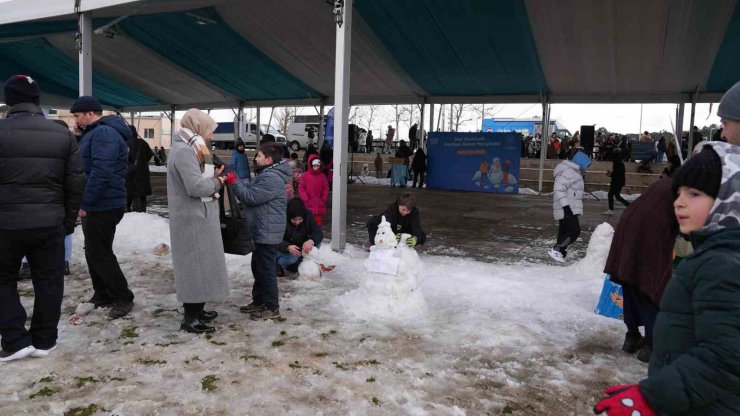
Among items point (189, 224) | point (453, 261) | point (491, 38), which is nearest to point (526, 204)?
point (491, 38)

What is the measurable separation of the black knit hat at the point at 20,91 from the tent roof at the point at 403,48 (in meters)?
4.58

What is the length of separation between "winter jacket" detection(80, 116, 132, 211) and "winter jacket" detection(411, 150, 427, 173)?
14061 millimetres

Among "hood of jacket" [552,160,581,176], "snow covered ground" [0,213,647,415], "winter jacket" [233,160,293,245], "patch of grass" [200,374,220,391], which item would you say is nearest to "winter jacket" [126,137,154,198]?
"snow covered ground" [0,213,647,415]

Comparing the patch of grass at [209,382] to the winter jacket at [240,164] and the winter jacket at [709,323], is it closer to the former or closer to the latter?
the winter jacket at [709,323]

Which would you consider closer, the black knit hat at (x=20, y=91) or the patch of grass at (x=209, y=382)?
the patch of grass at (x=209, y=382)

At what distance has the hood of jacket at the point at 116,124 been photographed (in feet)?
13.7

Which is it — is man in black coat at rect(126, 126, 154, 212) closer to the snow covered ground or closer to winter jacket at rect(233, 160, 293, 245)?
the snow covered ground

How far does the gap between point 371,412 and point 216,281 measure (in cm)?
169

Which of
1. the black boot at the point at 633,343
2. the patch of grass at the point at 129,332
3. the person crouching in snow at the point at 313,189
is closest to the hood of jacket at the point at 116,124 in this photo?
the patch of grass at the point at 129,332

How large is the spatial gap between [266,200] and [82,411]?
2.06 m

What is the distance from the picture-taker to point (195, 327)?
3.92 m

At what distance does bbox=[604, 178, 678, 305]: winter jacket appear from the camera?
11.2ft

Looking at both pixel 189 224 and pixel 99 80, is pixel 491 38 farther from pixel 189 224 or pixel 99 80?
pixel 99 80

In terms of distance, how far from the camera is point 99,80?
677 inches
